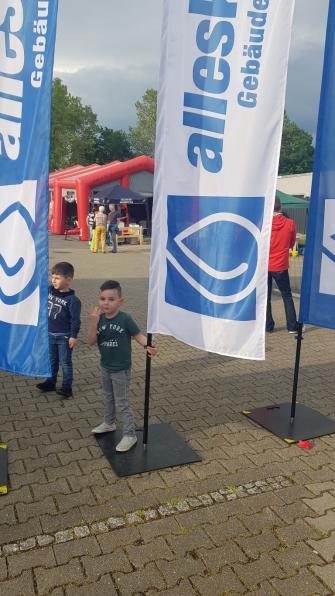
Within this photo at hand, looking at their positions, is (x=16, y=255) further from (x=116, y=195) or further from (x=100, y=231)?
(x=116, y=195)

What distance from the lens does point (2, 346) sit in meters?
3.58

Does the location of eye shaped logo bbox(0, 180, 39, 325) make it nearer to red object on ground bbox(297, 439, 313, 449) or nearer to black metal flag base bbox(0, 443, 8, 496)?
black metal flag base bbox(0, 443, 8, 496)

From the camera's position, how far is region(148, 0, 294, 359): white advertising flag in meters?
3.62

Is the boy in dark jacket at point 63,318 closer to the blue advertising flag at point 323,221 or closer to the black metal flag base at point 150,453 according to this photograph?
the black metal flag base at point 150,453

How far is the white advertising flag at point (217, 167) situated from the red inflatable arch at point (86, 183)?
2074cm

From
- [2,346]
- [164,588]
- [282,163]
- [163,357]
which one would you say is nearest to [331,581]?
[164,588]

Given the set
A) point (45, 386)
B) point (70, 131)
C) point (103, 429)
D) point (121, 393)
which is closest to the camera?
point (121, 393)

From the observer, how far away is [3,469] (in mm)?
3744

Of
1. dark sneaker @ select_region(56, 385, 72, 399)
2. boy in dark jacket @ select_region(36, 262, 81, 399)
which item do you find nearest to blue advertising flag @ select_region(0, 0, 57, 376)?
boy in dark jacket @ select_region(36, 262, 81, 399)

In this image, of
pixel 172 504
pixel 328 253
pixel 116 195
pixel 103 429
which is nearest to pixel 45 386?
pixel 103 429

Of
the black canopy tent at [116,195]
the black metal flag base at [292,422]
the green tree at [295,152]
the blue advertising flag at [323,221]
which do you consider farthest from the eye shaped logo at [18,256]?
the green tree at [295,152]

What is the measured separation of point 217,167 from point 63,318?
2239mm

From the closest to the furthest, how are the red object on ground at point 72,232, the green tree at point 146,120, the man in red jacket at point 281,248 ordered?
the man in red jacket at point 281,248 < the red object on ground at point 72,232 < the green tree at point 146,120

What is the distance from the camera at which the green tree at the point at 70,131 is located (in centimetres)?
5097
